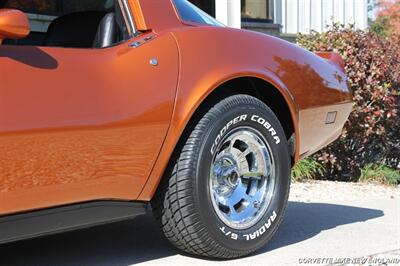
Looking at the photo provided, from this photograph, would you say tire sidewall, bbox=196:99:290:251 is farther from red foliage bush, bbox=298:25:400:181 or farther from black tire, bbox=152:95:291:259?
red foliage bush, bbox=298:25:400:181

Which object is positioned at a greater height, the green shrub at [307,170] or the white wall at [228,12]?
the white wall at [228,12]

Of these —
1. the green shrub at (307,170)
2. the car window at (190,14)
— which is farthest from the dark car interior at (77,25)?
the green shrub at (307,170)

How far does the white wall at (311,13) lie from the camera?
10625mm

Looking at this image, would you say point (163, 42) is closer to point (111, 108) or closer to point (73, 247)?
point (111, 108)

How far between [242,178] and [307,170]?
12.8ft

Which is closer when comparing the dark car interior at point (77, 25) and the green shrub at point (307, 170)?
the dark car interior at point (77, 25)

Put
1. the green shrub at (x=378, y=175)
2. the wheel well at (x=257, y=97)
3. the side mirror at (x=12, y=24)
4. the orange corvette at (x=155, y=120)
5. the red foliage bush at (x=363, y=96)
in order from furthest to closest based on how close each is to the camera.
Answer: the green shrub at (x=378, y=175) → the red foliage bush at (x=363, y=96) → the wheel well at (x=257, y=97) → the orange corvette at (x=155, y=120) → the side mirror at (x=12, y=24)

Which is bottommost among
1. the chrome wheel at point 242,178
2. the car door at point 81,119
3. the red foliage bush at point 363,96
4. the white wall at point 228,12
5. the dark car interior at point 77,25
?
the red foliage bush at point 363,96

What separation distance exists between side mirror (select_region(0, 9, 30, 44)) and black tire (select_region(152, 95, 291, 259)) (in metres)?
1.13

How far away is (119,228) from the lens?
187 inches

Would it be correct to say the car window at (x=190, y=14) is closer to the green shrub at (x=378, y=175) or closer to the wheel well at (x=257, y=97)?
the wheel well at (x=257, y=97)

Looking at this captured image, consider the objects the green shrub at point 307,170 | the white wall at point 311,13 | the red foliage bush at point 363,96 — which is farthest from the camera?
the white wall at point 311,13

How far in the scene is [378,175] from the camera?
8203mm

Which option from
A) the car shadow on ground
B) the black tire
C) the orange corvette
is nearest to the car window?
the orange corvette
